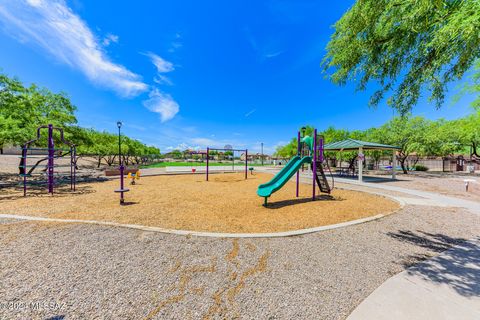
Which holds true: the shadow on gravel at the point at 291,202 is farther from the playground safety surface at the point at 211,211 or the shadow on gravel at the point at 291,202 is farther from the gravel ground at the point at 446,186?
the gravel ground at the point at 446,186

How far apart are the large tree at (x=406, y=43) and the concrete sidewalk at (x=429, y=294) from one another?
10.9ft

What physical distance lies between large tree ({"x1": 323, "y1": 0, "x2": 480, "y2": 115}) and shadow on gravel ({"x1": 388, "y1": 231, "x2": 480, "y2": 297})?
3.14 metres

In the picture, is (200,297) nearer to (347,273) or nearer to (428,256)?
(347,273)

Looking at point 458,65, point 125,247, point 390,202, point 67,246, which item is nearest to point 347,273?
point 125,247

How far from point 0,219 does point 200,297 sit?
21.7ft

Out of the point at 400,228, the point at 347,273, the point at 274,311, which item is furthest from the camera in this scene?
the point at 400,228

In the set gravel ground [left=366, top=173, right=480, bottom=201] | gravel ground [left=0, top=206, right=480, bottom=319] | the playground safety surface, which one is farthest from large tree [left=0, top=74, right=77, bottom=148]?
gravel ground [left=366, top=173, right=480, bottom=201]

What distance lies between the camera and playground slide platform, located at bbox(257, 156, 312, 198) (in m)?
7.03

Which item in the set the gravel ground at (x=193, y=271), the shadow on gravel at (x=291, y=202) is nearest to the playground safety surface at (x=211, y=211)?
the shadow on gravel at (x=291, y=202)

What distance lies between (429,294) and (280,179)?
5.53 m

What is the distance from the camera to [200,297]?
2375mm

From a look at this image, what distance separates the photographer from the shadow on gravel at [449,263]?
2698mm

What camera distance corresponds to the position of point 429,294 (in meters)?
2.46

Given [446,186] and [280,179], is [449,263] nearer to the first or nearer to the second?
[280,179]
